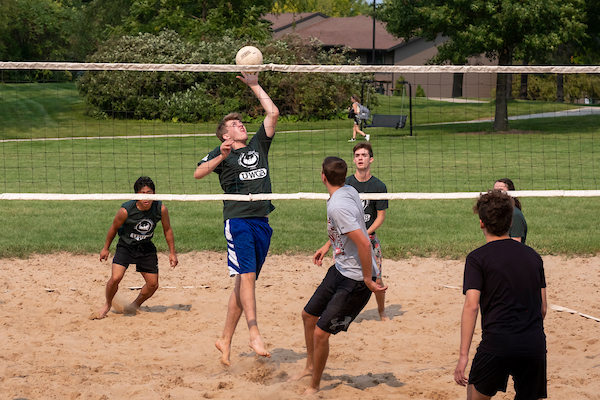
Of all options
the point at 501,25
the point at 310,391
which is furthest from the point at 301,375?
the point at 501,25

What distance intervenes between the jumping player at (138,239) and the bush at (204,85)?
9298 millimetres

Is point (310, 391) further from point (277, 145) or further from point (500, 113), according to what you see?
point (500, 113)

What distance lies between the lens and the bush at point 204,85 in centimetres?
1758

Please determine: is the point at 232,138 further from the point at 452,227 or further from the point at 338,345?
the point at 452,227

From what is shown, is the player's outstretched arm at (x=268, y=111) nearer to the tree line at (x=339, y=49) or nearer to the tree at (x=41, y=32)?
the tree line at (x=339, y=49)

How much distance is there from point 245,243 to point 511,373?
2.35 meters

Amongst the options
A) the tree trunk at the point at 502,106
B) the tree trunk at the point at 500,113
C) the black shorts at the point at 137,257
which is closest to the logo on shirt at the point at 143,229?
the black shorts at the point at 137,257

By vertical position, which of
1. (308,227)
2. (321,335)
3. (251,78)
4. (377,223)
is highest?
(251,78)

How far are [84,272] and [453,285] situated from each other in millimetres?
4623

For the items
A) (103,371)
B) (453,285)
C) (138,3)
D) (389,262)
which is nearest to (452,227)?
(389,262)

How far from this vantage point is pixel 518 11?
2188 cm

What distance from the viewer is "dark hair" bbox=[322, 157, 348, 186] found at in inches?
177

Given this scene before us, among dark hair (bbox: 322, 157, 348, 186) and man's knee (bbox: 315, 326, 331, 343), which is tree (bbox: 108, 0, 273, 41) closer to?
dark hair (bbox: 322, 157, 348, 186)

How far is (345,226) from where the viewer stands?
4266mm
